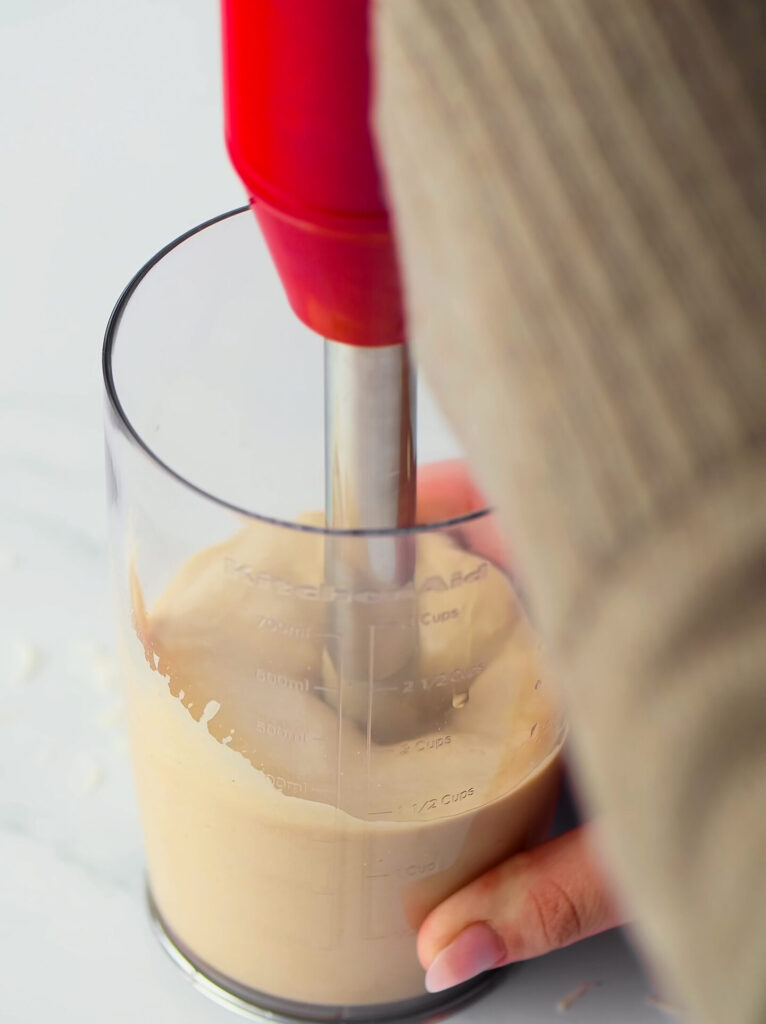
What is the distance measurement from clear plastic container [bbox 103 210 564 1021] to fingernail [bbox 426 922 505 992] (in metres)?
0.01

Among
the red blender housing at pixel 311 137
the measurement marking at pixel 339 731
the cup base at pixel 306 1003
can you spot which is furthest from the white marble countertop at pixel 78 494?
the red blender housing at pixel 311 137

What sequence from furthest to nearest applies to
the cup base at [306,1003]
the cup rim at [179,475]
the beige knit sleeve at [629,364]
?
the cup base at [306,1003]
the cup rim at [179,475]
the beige knit sleeve at [629,364]

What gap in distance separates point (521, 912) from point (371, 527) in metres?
0.15

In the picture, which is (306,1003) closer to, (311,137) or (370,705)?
(370,705)

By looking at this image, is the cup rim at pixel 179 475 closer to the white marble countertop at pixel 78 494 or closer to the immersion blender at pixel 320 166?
the immersion blender at pixel 320 166

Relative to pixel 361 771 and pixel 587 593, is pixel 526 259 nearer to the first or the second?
pixel 587 593

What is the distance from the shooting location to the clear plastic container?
40 centimetres

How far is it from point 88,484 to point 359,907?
29 cm

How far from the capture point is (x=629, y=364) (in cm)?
19

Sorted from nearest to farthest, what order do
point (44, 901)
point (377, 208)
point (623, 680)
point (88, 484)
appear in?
point (623, 680)
point (377, 208)
point (44, 901)
point (88, 484)

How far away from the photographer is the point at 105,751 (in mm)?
586

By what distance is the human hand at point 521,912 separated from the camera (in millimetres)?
461

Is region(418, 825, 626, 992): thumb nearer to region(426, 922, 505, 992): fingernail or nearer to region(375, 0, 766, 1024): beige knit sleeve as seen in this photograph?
region(426, 922, 505, 992): fingernail

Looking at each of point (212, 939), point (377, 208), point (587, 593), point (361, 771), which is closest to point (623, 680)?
point (587, 593)
